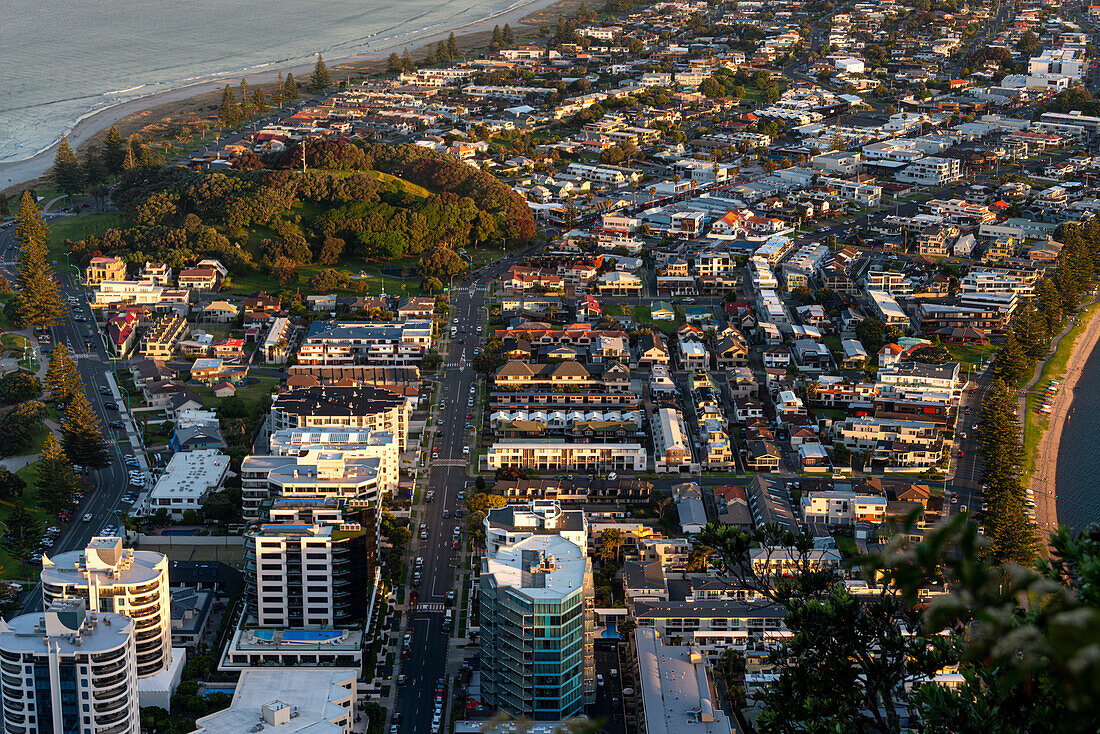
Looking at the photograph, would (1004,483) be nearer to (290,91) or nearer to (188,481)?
(188,481)

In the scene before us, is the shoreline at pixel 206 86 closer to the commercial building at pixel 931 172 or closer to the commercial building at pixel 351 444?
the commercial building at pixel 351 444

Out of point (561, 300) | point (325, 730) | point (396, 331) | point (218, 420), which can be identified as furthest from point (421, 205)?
point (325, 730)

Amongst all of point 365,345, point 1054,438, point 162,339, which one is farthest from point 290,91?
point 1054,438

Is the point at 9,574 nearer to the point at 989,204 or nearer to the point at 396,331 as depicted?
the point at 396,331

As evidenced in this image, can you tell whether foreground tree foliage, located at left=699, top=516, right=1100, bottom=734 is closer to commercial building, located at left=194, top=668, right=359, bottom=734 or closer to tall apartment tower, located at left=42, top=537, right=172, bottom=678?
commercial building, located at left=194, top=668, right=359, bottom=734

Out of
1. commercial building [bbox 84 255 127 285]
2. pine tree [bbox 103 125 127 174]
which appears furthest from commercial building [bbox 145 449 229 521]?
pine tree [bbox 103 125 127 174]

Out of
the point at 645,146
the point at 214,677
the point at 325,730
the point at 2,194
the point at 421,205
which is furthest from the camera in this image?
the point at 645,146
